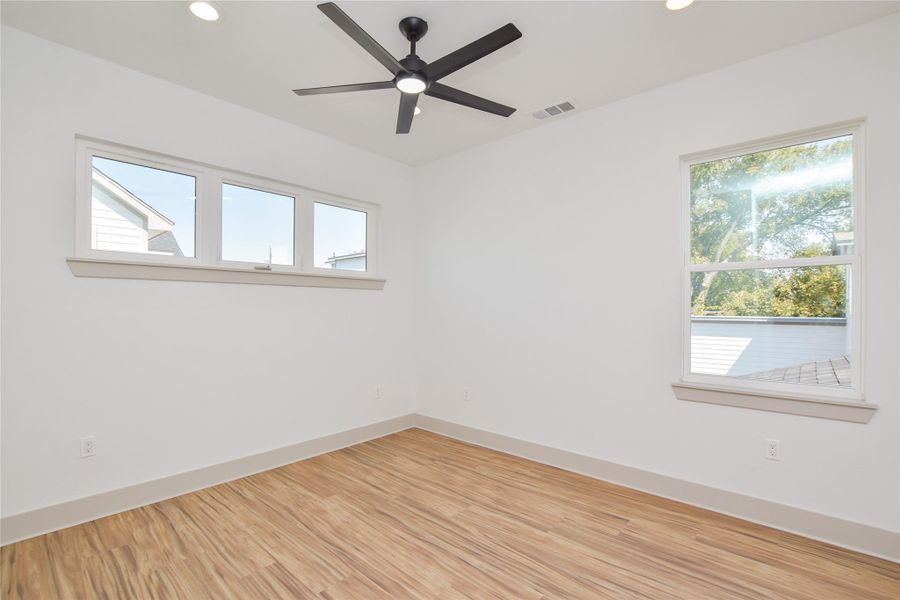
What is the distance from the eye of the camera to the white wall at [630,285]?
222 cm

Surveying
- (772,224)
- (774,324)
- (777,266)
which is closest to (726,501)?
(774,324)

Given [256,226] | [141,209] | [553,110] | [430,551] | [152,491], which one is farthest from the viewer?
[256,226]

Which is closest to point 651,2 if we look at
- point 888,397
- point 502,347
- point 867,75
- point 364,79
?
point 867,75

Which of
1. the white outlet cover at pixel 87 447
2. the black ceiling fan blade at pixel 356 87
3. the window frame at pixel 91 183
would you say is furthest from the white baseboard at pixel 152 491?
the black ceiling fan blade at pixel 356 87

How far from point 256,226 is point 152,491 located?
2.03 meters

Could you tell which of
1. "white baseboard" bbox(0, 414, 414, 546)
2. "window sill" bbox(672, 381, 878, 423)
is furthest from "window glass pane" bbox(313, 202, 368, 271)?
"window sill" bbox(672, 381, 878, 423)

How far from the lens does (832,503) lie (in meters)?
2.30

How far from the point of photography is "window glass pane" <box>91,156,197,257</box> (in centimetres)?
269

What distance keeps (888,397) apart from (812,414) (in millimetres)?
332

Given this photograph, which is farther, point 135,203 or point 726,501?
point 135,203

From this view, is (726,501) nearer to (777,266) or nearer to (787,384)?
(787,384)

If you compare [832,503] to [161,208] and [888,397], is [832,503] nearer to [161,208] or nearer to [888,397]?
[888,397]

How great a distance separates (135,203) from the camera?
2.83m

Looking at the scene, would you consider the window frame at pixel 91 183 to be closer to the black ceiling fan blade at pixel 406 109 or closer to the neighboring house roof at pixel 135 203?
the neighboring house roof at pixel 135 203
